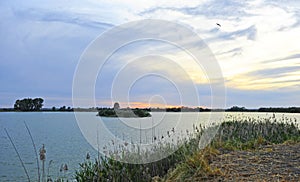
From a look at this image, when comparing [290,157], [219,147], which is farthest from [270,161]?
[219,147]

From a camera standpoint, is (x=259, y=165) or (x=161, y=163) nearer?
(x=259, y=165)

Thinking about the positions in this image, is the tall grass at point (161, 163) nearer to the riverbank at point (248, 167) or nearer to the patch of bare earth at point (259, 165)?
the riverbank at point (248, 167)

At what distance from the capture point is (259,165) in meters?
5.32

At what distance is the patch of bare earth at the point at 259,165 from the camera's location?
4711mm

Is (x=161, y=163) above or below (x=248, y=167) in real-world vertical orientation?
below

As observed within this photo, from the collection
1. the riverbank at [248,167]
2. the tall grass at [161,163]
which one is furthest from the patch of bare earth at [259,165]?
the tall grass at [161,163]

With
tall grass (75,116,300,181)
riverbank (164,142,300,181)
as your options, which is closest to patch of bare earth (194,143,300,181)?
riverbank (164,142,300,181)

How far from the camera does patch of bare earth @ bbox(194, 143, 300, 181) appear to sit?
4.71m

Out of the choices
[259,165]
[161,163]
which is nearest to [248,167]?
[259,165]

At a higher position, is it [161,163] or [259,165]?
[259,165]

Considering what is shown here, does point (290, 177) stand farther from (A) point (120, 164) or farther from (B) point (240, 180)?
(A) point (120, 164)

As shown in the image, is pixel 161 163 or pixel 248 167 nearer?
pixel 248 167

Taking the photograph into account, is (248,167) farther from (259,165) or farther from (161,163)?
(161,163)

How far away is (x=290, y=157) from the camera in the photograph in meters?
5.76
